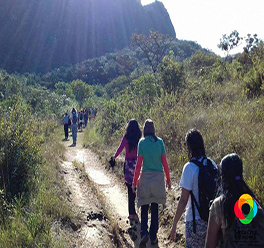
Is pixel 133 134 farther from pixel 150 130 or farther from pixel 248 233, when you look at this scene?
pixel 248 233

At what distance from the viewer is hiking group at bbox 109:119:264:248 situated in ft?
6.13

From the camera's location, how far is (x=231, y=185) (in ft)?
6.42

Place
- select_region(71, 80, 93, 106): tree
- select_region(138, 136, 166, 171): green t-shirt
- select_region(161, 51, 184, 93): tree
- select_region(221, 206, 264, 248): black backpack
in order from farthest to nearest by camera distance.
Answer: select_region(71, 80, 93, 106): tree < select_region(161, 51, 184, 93): tree < select_region(138, 136, 166, 171): green t-shirt < select_region(221, 206, 264, 248): black backpack

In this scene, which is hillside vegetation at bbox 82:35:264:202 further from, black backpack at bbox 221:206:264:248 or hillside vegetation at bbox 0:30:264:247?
black backpack at bbox 221:206:264:248

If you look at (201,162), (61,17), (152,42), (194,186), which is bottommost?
(194,186)

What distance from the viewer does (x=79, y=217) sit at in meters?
4.66

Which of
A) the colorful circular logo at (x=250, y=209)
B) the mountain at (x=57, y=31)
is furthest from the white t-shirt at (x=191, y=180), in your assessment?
the mountain at (x=57, y=31)

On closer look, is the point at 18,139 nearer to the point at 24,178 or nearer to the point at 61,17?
the point at 24,178

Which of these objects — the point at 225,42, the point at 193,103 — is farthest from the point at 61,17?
the point at 193,103

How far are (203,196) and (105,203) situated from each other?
144 inches

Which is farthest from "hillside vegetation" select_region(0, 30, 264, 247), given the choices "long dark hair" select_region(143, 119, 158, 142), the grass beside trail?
"long dark hair" select_region(143, 119, 158, 142)

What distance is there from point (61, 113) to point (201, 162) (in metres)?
24.2

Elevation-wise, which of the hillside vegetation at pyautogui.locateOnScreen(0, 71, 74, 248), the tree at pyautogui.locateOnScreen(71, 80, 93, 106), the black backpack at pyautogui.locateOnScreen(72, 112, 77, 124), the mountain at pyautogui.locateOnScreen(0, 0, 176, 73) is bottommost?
A: the hillside vegetation at pyautogui.locateOnScreen(0, 71, 74, 248)

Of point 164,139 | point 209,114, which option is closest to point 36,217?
point 164,139
